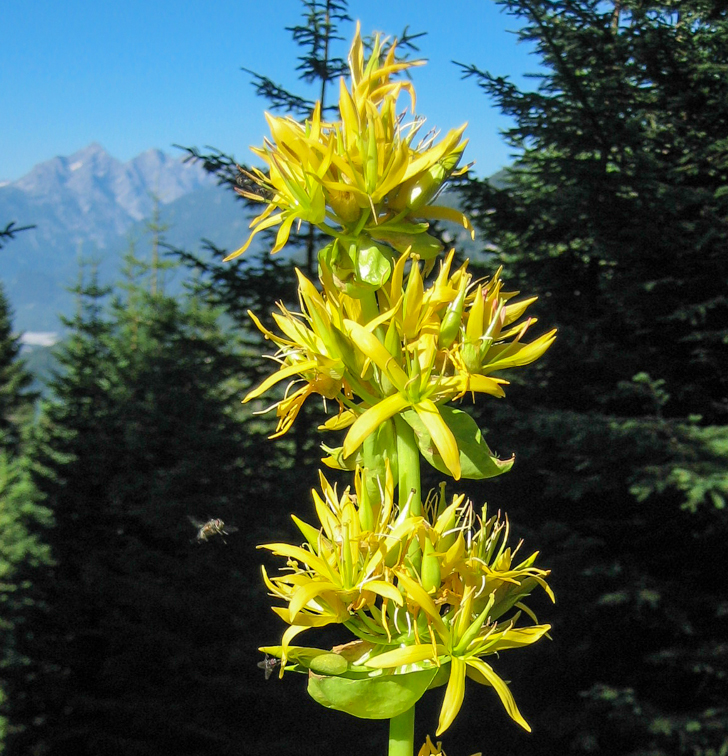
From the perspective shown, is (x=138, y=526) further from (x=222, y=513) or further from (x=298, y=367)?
(x=298, y=367)

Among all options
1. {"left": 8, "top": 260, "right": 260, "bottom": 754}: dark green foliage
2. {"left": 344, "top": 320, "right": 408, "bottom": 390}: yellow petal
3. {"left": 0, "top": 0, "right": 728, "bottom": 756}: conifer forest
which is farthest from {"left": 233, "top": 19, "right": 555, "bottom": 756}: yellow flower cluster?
{"left": 8, "top": 260, "right": 260, "bottom": 754}: dark green foliage

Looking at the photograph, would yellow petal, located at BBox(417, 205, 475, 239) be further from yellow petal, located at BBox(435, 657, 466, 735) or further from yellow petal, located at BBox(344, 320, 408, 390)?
yellow petal, located at BBox(435, 657, 466, 735)

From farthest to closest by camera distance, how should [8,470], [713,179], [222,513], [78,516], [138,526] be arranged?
[8,470]
[78,516]
[138,526]
[222,513]
[713,179]

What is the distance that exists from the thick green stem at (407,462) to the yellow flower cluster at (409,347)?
0.13 ft

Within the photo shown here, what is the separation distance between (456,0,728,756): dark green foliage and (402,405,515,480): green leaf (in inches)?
190

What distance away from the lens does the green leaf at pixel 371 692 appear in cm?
108

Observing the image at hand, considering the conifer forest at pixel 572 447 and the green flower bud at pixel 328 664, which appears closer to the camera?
the green flower bud at pixel 328 664

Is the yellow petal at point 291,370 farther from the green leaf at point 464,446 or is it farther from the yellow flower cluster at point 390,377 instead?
the green leaf at point 464,446

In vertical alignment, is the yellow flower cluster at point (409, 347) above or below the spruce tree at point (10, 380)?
below

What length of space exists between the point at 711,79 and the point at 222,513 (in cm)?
662

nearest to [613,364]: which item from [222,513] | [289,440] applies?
[289,440]

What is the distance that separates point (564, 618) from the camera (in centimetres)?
704

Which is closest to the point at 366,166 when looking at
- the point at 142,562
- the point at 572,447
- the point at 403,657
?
the point at 403,657

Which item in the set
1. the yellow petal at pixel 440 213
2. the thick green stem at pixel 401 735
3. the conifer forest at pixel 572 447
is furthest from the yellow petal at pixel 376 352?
the conifer forest at pixel 572 447
